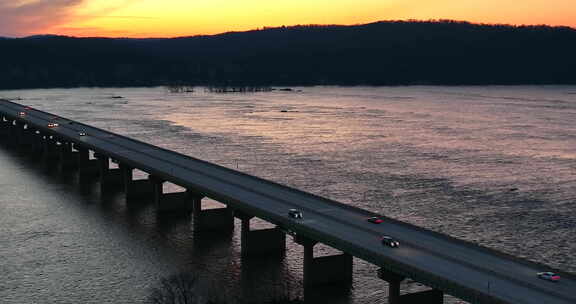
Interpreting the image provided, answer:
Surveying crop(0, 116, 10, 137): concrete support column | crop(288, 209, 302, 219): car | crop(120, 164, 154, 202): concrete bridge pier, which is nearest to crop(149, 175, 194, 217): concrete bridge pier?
crop(120, 164, 154, 202): concrete bridge pier

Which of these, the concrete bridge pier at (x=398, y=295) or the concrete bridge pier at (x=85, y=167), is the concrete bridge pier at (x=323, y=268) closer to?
the concrete bridge pier at (x=398, y=295)

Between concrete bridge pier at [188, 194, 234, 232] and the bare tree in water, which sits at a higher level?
concrete bridge pier at [188, 194, 234, 232]

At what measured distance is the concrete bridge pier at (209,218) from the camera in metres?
67.8

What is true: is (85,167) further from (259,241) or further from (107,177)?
(259,241)

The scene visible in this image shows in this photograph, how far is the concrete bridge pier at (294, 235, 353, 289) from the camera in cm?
5035

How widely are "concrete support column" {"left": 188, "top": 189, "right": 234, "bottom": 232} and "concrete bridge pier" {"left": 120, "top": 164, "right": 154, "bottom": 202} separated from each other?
18919 mm

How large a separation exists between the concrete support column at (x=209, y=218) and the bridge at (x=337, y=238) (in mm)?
102

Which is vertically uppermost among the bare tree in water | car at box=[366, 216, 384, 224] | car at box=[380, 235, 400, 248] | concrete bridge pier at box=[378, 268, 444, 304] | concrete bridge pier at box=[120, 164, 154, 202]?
car at box=[380, 235, 400, 248]

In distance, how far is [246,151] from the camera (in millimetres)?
123500

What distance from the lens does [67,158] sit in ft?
371

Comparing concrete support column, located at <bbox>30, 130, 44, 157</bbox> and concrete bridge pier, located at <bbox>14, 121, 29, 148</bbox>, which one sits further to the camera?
concrete bridge pier, located at <bbox>14, 121, 29, 148</bbox>

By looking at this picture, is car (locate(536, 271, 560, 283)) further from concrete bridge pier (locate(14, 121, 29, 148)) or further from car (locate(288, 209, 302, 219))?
concrete bridge pier (locate(14, 121, 29, 148))

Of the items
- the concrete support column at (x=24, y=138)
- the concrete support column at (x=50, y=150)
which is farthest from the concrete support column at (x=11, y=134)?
the concrete support column at (x=50, y=150)

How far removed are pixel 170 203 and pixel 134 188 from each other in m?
10.6
